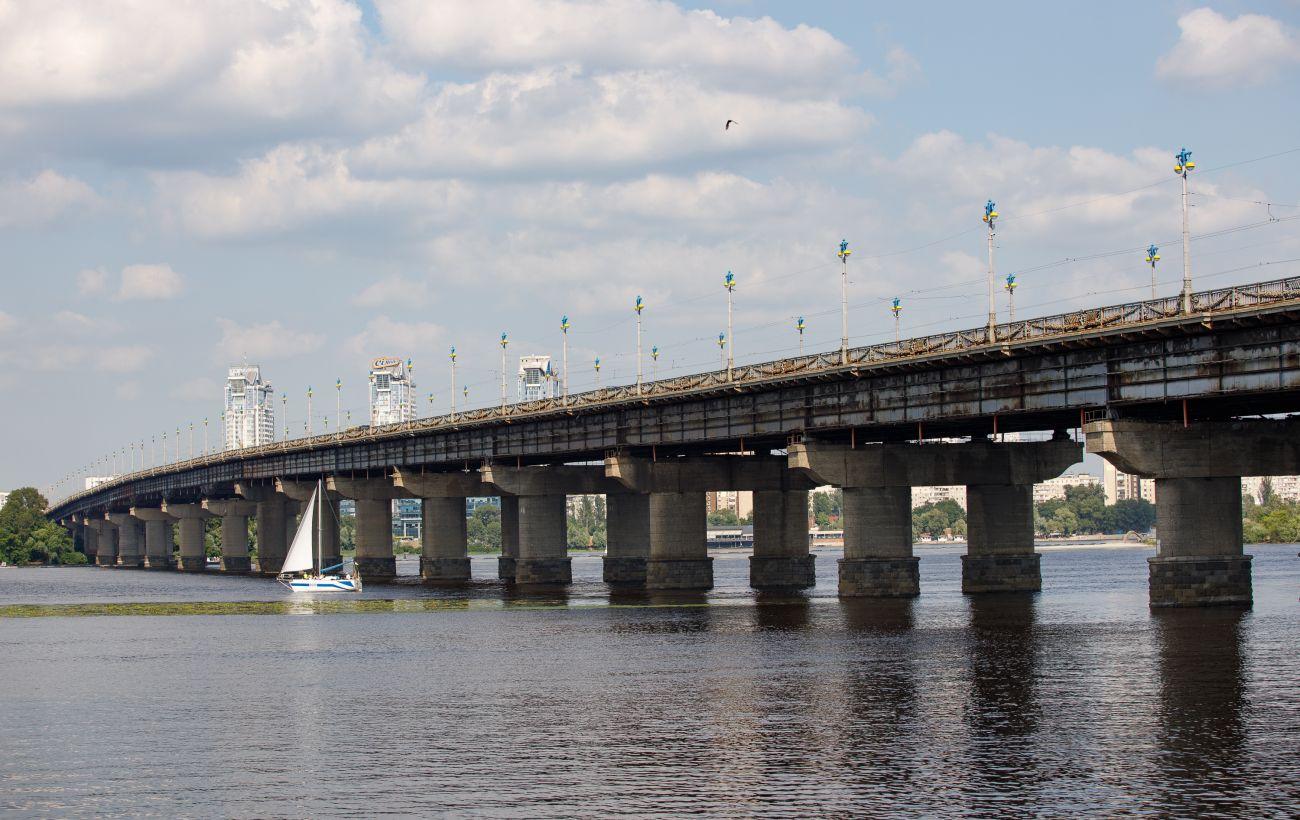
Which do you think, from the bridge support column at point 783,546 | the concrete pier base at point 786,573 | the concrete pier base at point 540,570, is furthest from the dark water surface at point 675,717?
the concrete pier base at point 540,570

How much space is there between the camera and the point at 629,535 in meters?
160

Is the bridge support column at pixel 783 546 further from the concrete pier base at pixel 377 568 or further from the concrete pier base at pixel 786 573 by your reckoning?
the concrete pier base at pixel 377 568

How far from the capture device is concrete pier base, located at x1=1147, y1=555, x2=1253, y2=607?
90.8 metres

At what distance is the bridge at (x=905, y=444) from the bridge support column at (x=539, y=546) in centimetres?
19

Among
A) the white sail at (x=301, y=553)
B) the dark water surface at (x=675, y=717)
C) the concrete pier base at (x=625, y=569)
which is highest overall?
the white sail at (x=301, y=553)

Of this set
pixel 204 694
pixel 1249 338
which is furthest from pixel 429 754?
pixel 1249 338

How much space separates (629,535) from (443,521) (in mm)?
29556

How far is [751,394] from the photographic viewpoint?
120688 millimetres

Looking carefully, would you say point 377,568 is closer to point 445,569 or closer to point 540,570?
point 445,569

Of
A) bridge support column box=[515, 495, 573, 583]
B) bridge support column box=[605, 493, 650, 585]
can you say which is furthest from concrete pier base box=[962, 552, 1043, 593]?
bridge support column box=[515, 495, 573, 583]

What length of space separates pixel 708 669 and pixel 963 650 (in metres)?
13.1

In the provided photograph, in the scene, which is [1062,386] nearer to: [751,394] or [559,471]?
[751,394]

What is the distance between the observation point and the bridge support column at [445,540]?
178m

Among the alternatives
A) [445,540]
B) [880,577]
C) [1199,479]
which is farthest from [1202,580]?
[445,540]
